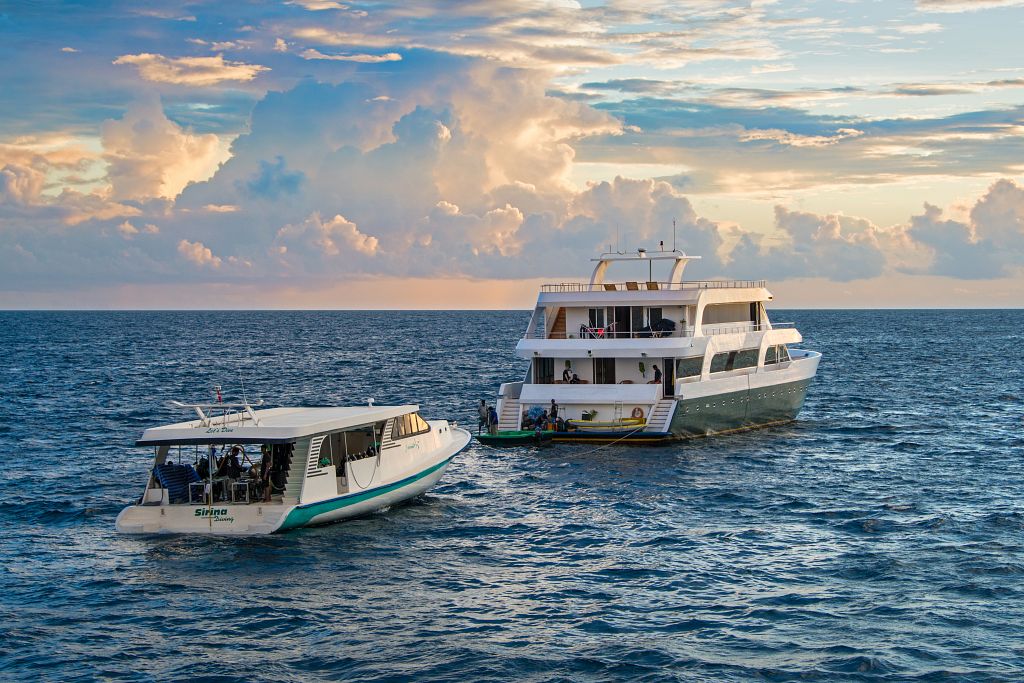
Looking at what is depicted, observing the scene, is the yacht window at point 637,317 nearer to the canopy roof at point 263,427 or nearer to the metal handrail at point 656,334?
the metal handrail at point 656,334

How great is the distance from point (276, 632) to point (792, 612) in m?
10.4

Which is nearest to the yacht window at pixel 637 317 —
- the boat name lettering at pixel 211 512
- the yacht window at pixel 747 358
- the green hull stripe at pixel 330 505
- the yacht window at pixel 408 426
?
the yacht window at pixel 747 358

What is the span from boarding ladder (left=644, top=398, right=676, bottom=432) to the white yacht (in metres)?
0.04

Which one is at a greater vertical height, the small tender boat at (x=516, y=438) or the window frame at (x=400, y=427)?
the window frame at (x=400, y=427)

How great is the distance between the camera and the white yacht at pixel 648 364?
147 feet

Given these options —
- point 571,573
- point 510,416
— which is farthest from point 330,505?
point 510,416

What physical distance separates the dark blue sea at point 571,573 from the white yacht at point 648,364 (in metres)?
1.67

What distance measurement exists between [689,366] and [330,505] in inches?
814

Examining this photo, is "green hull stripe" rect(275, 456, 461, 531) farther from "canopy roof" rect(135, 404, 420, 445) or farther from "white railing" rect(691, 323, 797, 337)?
"white railing" rect(691, 323, 797, 337)

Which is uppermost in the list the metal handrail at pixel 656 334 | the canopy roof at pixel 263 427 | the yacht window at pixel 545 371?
the metal handrail at pixel 656 334

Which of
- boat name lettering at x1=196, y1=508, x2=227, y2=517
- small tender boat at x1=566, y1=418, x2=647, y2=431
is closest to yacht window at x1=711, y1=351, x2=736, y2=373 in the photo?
small tender boat at x1=566, y1=418, x2=647, y2=431

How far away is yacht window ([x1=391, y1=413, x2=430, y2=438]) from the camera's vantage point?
32.8m

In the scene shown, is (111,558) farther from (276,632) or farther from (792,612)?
(792,612)

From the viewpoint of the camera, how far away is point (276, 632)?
21875mm
